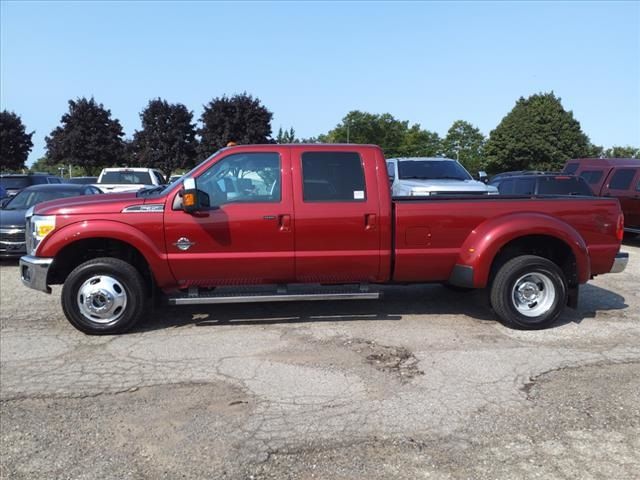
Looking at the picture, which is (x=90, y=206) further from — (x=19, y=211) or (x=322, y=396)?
(x=19, y=211)

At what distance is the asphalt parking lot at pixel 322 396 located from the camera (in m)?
3.21

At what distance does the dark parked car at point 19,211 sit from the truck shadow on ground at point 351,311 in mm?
4618

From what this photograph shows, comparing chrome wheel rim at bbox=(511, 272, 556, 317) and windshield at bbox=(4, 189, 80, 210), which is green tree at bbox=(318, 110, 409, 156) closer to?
windshield at bbox=(4, 189, 80, 210)

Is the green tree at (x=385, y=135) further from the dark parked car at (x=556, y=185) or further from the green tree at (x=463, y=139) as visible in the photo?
the dark parked car at (x=556, y=185)

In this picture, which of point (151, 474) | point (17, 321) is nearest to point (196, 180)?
point (17, 321)

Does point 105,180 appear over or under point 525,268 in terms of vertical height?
over

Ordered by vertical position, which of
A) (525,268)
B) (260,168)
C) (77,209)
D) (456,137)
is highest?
(456,137)

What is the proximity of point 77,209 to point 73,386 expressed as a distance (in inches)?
78.2

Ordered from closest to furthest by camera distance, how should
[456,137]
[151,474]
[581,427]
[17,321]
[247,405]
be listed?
1. [151,474]
2. [581,427]
3. [247,405]
4. [17,321]
5. [456,137]

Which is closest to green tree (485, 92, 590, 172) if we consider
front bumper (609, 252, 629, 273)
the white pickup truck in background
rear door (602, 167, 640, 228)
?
rear door (602, 167, 640, 228)

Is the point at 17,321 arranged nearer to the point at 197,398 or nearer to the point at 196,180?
the point at 196,180

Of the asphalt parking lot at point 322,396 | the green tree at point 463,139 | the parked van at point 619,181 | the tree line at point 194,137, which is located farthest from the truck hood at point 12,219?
the green tree at point 463,139

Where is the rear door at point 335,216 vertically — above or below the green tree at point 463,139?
below

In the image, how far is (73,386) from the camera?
14.4 feet
